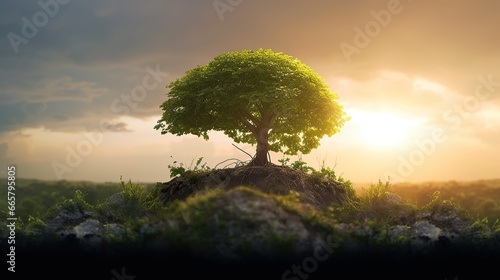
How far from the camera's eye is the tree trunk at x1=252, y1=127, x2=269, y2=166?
67.0 feet

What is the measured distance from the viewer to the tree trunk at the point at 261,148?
67.0 ft

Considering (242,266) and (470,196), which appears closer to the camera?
(242,266)

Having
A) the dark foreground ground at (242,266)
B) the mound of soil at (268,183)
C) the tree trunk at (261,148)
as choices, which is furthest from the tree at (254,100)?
the dark foreground ground at (242,266)

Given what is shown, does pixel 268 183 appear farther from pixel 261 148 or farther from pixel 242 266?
pixel 242 266

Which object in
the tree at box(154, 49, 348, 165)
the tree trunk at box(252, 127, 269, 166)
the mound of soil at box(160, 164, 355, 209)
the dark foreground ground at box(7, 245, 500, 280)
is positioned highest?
the tree at box(154, 49, 348, 165)

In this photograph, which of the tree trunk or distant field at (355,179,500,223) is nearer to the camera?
distant field at (355,179,500,223)

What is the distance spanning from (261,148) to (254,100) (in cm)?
303

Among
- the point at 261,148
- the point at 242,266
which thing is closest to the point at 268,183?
the point at 261,148

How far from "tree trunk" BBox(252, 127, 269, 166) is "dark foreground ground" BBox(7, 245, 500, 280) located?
408 inches

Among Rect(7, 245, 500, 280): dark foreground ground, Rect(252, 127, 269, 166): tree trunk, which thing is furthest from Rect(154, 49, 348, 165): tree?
Rect(7, 245, 500, 280): dark foreground ground

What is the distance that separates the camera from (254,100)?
18.0 metres

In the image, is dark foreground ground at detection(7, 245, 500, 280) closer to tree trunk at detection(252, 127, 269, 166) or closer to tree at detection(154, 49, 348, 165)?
tree at detection(154, 49, 348, 165)

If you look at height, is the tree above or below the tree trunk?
above

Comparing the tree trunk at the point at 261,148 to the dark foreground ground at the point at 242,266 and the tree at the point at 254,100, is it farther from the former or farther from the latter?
the dark foreground ground at the point at 242,266
